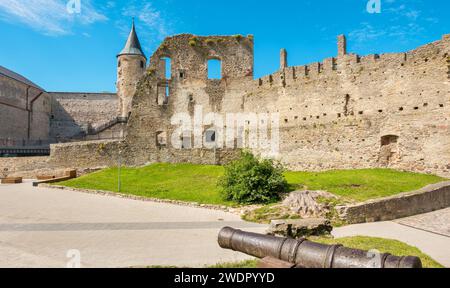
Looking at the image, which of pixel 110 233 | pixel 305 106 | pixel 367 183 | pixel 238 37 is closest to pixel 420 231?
pixel 367 183

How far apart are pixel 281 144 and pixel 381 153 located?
718 cm

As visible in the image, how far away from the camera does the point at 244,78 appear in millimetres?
29344

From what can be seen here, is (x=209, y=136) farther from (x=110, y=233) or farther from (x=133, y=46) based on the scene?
(x=110, y=233)

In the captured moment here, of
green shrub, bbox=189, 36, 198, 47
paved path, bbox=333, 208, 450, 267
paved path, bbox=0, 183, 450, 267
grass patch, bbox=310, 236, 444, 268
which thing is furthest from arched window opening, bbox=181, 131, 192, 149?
grass patch, bbox=310, 236, 444, 268

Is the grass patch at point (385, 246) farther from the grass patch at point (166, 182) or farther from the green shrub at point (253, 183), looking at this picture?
the grass patch at point (166, 182)

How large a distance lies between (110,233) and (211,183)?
991 centimetres

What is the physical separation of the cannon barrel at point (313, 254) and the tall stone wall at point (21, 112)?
4070 cm

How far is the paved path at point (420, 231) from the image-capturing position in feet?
27.3

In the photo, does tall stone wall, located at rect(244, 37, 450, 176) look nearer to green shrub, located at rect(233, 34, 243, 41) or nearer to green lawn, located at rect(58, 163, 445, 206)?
green lawn, located at rect(58, 163, 445, 206)

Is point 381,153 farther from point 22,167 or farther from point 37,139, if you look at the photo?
point 37,139

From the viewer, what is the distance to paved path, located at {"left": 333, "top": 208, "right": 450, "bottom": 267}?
8328 mm

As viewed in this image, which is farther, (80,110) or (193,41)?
(80,110)

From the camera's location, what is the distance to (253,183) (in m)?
15.0
